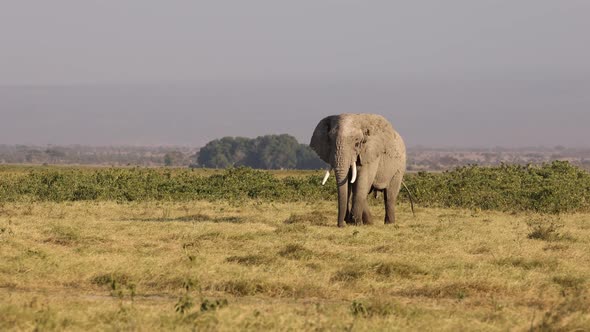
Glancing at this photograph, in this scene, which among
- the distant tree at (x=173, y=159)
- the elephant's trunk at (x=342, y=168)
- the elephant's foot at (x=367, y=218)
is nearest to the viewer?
the elephant's trunk at (x=342, y=168)

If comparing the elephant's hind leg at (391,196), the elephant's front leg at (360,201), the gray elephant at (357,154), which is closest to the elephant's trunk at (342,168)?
the gray elephant at (357,154)

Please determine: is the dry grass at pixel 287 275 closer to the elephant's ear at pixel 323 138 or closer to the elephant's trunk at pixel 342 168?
the elephant's trunk at pixel 342 168

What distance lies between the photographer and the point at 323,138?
942 inches

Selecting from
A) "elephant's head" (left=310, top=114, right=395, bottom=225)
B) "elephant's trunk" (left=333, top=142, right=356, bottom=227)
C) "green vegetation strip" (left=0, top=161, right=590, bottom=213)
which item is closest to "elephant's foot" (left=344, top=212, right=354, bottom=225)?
"elephant's head" (left=310, top=114, right=395, bottom=225)

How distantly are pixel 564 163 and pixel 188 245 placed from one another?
28.1 metres

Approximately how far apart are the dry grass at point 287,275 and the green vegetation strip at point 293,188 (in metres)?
6.47

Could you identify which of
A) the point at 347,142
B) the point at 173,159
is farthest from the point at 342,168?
the point at 173,159

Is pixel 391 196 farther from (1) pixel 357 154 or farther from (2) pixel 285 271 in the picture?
(2) pixel 285 271

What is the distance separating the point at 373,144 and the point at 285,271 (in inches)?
338

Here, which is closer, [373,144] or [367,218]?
[373,144]

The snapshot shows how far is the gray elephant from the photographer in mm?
23125

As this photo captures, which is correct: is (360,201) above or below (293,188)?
above

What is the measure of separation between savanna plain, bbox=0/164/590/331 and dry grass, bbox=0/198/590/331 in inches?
1.3

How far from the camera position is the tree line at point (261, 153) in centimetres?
14275
